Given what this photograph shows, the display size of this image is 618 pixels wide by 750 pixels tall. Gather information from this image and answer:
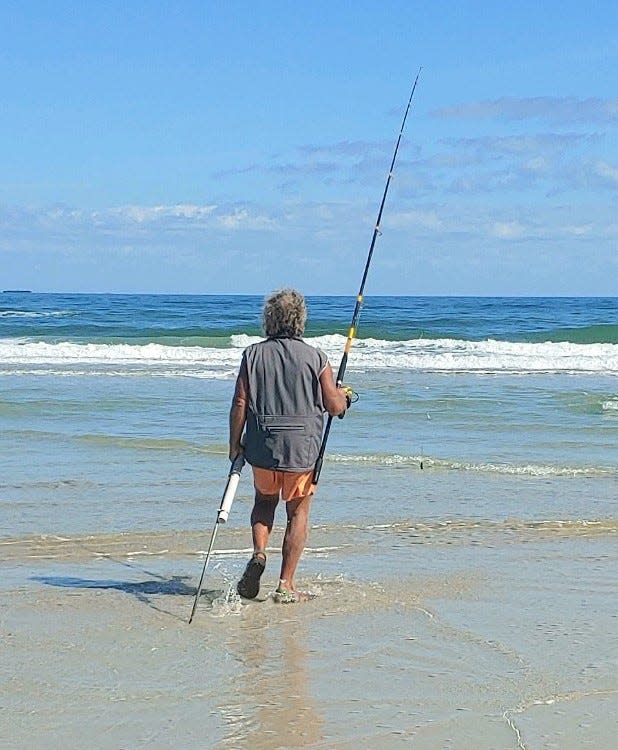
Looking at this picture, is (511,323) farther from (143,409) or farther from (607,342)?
(143,409)

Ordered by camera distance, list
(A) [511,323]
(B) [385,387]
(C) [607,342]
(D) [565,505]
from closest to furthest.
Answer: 1. (D) [565,505]
2. (B) [385,387]
3. (C) [607,342]
4. (A) [511,323]

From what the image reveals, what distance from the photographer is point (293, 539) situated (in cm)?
568

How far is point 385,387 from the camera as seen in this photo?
17312mm

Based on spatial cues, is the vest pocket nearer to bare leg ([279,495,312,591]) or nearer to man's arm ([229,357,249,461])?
man's arm ([229,357,249,461])

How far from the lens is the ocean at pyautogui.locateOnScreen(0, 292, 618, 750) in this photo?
4.08 m

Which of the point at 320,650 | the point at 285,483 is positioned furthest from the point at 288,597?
the point at 320,650

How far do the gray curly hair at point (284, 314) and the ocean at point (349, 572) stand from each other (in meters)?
1.37

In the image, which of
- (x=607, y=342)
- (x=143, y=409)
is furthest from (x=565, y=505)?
(x=607, y=342)

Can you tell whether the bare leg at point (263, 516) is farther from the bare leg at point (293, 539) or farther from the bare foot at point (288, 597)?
the bare foot at point (288, 597)

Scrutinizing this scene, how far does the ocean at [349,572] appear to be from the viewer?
4.08m

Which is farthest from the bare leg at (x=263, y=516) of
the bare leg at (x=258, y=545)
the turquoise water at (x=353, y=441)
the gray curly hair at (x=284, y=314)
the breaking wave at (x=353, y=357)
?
the breaking wave at (x=353, y=357)

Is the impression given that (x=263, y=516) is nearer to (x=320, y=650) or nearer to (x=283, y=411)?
(x=283, y=411)

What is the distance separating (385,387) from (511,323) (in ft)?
78.2

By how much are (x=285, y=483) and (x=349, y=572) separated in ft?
3.01
